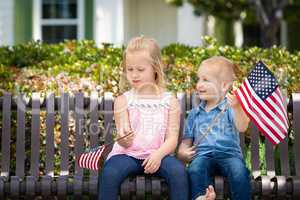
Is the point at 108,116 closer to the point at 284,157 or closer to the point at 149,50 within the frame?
the point at 149,50

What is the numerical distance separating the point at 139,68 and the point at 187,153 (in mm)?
630

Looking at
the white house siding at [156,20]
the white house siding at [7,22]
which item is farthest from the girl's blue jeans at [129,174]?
the white house siding at [156,20]

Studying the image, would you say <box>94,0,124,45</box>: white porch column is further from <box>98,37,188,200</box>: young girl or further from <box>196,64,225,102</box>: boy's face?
<box>196,64,225,102</box>: boy's face

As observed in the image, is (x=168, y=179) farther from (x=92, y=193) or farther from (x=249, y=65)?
(x=249, y=65)

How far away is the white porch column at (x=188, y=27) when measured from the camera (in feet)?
38.9

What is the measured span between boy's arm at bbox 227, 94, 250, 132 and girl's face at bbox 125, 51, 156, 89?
548 mm

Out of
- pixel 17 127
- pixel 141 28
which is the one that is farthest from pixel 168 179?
pixel 141 28

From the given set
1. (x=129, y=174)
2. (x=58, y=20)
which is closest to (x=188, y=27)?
(x=58, y=20)

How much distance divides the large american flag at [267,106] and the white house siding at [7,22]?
677cm

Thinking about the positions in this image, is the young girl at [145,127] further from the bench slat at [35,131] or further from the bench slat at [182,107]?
the bench slat at [35,131]

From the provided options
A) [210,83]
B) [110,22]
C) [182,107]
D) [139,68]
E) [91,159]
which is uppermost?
[110,22]

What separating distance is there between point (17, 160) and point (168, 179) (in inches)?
46.8

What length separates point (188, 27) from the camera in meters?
11.9

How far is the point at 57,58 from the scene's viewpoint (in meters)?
6.70
